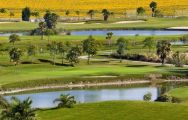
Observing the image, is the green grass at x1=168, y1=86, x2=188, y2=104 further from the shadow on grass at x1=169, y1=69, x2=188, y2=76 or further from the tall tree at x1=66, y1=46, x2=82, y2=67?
the tall tree at x1=66, y1=46, x2=82, y2=67

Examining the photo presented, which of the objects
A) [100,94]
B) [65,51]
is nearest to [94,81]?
[100,94]

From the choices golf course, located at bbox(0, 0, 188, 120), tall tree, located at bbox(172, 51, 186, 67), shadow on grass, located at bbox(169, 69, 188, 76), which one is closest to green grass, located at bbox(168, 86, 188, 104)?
golf course, located at bbox(0, 0, 188, 120)

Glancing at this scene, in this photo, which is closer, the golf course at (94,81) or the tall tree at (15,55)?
the golf course at (94,81)

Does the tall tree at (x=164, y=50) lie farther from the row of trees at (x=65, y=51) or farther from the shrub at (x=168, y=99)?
the shrub at (x=168, y=99)

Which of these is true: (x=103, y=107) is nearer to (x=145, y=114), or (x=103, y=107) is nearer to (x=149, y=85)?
(x=145, y=114)

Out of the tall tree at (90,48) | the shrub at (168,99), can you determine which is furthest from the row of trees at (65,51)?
the shrub at (168,99)

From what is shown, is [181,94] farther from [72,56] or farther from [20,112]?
[72,56]
